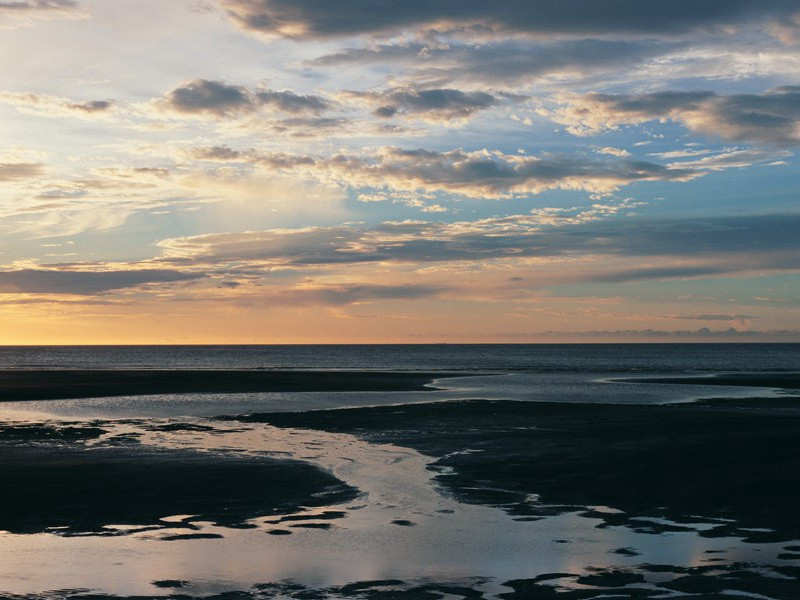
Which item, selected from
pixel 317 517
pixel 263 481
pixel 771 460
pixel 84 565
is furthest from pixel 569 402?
pixel 84 565

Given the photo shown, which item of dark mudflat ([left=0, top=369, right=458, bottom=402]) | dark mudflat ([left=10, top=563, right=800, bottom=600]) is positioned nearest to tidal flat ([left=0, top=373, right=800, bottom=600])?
dark mudflat ([left=10, top=563, right=800, bottom=600])

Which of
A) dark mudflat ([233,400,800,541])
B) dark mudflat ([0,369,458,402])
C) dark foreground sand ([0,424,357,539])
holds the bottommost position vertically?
dark mudflat ([0,369,458,402])

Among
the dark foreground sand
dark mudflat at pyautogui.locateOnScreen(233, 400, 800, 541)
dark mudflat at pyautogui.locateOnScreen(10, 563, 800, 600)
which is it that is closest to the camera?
dark mudflat at pyautogui.locateOnScreen(10, 563, 800, 600)

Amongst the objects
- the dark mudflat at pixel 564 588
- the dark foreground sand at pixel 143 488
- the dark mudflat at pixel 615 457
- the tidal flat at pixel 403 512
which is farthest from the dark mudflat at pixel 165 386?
the dark mudflat at pixel 564 588

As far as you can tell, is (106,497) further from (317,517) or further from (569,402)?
(569,402)

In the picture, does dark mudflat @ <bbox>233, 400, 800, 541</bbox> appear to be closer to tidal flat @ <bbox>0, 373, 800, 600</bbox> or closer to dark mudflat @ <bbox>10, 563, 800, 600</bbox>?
tidal flat @ <bbox>0, 373, 800, 600</bbox>

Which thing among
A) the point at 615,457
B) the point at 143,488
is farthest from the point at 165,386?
the point at 615,457

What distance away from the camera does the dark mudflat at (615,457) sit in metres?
20.3

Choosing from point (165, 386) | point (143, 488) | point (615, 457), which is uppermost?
point (615, 457)

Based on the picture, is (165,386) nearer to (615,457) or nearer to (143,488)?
(143,488)

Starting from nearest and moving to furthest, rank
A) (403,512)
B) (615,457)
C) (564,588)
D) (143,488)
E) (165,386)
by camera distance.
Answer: (564,588) → (403,512) → (143,488) → (615,457) → (165,386)

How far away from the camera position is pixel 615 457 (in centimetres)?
2800

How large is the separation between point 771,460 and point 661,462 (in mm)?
3417

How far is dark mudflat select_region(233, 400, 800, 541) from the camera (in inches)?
799
